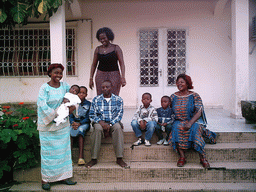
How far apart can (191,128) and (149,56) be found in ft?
13.0

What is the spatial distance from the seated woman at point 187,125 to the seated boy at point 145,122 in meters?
0.34

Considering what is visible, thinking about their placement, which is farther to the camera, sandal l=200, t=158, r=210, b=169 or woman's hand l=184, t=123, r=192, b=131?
woman's hand l=184, t=123, r=192, b=131

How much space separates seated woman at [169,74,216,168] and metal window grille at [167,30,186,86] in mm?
3332

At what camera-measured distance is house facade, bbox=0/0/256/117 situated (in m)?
7.05

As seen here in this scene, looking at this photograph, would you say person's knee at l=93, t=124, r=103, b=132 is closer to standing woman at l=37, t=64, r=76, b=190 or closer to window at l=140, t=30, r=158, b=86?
standing woman at l=37, t=64, r=76, b=190

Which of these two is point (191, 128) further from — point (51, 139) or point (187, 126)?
point (51, 139)

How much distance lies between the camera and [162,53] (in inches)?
277

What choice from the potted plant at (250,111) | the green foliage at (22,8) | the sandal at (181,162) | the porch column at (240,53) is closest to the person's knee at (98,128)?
the sandal at (181,162)

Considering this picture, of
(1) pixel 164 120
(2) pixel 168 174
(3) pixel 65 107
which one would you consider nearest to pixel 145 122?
(1) pixel 164 120

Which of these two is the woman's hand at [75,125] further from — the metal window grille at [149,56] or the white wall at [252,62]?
the white wall at [252,62]

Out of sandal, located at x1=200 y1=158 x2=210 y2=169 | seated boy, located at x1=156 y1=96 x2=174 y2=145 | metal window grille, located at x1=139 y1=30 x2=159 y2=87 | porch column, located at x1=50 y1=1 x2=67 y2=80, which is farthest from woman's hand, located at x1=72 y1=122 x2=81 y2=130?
metal window grille, located at x1=139 y1=30 x2=159 y2=87

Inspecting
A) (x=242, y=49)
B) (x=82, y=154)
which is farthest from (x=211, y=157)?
(x=242, y=49)

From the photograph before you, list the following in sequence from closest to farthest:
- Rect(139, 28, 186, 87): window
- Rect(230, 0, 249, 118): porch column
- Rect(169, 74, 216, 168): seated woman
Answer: Rect(169, 74, 216, 168): seated woman < Rect(230, 0, 249, 118): porch column < Rect(139, 28, 186, 87): window

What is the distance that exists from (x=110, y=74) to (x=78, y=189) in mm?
2003
